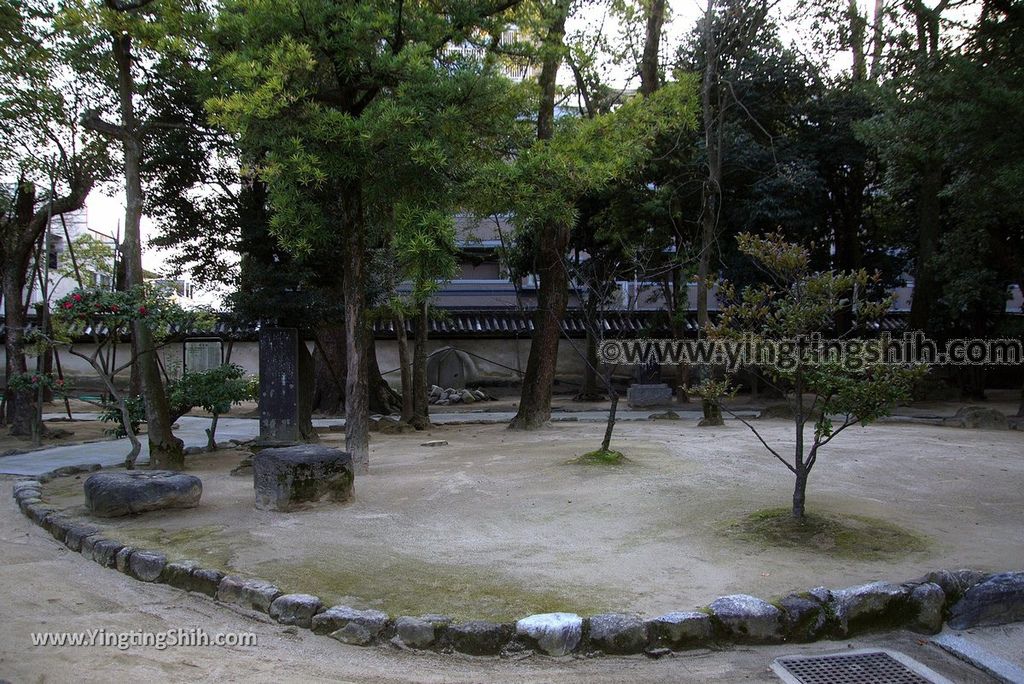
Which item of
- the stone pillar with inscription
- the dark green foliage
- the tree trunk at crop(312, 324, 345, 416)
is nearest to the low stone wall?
the dark green foliage

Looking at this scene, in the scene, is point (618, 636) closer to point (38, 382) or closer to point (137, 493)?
point (137, 493)

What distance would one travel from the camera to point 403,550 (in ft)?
21.5

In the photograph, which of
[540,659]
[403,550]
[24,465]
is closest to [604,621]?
[540,659]

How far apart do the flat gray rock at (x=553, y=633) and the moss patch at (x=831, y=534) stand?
2439 mm

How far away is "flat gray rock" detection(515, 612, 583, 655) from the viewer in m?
4.74

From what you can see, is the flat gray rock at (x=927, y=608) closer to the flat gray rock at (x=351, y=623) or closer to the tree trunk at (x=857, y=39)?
the flat gray rock at (x=351, y=623)

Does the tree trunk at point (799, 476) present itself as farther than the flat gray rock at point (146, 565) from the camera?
Yes

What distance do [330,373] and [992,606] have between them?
53.4 feet

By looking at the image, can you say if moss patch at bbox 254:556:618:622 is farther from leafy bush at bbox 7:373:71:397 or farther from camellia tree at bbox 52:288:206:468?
leafy bush at bbox 7:373:71:397

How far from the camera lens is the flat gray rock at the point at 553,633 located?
4.74m

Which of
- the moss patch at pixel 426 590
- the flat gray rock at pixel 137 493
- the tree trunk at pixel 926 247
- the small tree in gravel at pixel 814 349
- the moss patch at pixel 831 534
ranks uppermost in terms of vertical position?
the tree trunk at pixel 926 247

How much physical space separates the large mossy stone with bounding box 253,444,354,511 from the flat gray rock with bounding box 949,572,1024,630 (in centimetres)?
552

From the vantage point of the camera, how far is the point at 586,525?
732cm

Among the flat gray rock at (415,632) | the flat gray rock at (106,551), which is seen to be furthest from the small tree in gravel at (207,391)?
the flat gray rock at (415,632)
